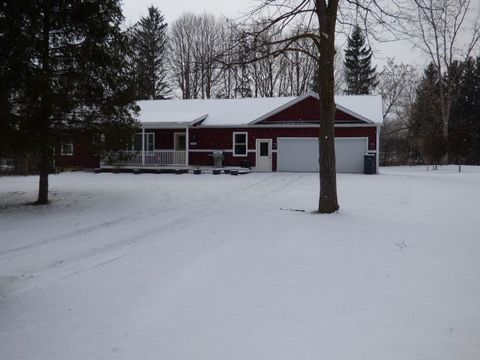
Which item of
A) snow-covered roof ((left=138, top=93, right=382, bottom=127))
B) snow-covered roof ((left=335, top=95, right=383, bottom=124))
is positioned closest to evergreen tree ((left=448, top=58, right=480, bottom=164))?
snow-covered roof ((left=335, top=95, right=383, bottom=124))

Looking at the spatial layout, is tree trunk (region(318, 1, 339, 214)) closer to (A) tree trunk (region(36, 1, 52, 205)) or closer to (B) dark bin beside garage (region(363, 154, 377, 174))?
(A) tree trunk (region(36, 1, 52, 205))

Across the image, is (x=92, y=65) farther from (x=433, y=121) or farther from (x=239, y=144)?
(x=433, y=121)

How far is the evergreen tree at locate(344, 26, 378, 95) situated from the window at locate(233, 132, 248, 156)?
25024 mm

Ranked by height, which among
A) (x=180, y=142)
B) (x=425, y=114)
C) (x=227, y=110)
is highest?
(x=425, y=114)

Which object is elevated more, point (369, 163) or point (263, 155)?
point (263, 155)

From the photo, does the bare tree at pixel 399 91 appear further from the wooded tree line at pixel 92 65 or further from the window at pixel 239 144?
the wooded tree line at pixel 92 65

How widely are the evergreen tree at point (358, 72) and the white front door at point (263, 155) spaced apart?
2486cm

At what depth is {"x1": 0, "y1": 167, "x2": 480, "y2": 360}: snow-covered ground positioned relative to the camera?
13.6 feet

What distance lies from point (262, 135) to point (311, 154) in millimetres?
3278

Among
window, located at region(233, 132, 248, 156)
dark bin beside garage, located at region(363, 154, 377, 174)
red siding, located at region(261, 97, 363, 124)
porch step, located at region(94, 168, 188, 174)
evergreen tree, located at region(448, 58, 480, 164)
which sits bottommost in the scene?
porch step, located at region(94, 168, 188, 174)

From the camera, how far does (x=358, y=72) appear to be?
163 feet

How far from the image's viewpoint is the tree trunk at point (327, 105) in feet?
36.6

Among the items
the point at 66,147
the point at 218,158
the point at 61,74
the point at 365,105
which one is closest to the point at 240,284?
the point at 66,147

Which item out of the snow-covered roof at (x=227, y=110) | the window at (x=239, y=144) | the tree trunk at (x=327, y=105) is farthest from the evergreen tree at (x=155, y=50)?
the tree trunk at (x=327, y=105)
